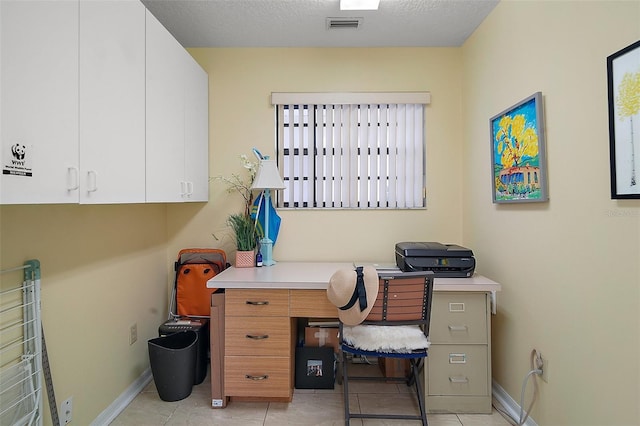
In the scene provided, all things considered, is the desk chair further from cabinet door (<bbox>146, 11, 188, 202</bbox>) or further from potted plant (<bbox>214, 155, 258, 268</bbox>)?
cabinet door (<bbox>146, 11, 188, 202</bbox>)

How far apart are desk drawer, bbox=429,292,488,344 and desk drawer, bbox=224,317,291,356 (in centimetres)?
92

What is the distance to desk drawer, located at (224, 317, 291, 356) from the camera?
79.7 inches

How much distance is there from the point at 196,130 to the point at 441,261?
2.03m

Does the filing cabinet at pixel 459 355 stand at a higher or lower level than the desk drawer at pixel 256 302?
lower

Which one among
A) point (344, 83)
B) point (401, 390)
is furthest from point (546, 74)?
point (401, 390)

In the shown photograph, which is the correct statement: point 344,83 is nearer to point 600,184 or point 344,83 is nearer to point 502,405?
point 600,184

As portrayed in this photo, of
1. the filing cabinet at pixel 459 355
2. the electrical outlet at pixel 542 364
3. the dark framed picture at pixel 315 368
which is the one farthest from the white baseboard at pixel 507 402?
the dark framed picture at pixel 315 368

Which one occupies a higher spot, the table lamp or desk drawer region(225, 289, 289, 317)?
the table lamp

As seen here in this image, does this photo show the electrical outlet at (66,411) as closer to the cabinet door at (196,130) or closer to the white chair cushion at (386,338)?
the cabinet door at (196,130)

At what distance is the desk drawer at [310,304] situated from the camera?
2000mm

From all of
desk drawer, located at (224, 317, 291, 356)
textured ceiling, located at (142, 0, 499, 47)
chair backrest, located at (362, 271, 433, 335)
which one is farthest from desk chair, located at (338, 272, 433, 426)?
textured ceiling, located at (142, 0, 499, 47)

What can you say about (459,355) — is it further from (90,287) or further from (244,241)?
(90,287)

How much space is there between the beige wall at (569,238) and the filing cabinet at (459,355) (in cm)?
20

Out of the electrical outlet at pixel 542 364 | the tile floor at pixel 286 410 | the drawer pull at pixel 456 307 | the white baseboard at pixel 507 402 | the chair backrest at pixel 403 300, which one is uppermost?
the chair backrest at pixel 403 300
